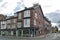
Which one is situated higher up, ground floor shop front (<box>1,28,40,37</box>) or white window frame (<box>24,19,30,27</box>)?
white window frame (<box>24,19,30,27</box>)

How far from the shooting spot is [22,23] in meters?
34.2

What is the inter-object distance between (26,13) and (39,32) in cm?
460

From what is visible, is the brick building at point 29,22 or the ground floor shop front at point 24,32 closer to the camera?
the ground floor shop front at point 24,32

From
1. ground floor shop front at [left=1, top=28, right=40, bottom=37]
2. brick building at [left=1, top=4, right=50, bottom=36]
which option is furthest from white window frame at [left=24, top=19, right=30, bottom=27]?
ground floor shop front at [left=1, top=28, right=40, bottom=37]

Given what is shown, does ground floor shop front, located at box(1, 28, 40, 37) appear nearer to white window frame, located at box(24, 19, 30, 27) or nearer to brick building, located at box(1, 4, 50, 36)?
brick building, located at box(1, 4, 50, 36)

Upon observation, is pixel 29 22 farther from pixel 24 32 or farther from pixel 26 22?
pixel 24 32

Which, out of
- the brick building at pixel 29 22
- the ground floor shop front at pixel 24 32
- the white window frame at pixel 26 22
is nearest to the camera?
the ground floor shop front at pixel 24 32

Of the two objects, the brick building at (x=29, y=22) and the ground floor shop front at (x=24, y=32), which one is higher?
the brick building at (x=29, y=22)

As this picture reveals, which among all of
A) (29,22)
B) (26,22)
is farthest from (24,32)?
(26,22)

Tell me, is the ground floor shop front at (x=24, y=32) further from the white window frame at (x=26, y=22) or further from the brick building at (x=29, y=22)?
the white window frame at (x=26, y=22)

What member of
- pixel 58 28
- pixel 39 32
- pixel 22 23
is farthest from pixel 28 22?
pixel 58 28

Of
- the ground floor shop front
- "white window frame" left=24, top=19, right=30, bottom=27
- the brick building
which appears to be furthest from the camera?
"white window frame" left=24, top=19, right=30, bottom=27

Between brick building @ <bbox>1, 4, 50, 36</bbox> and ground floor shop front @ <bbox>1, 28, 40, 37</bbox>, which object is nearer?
ground floor shop front @ <bbox>1, 28, 40, 37</bbox>

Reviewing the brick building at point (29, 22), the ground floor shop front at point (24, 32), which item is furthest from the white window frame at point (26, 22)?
the ground floor shop front at point (24, 32)
